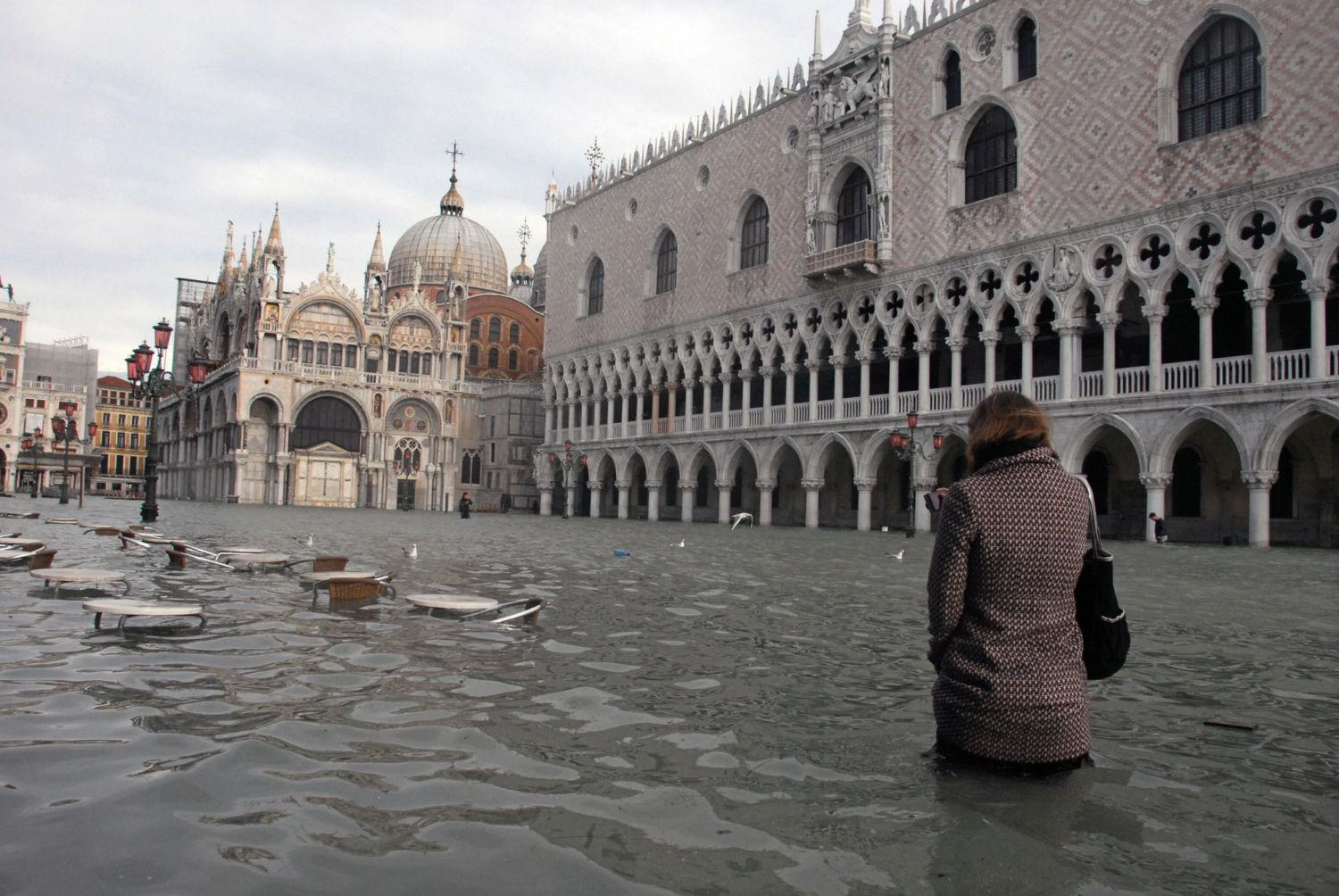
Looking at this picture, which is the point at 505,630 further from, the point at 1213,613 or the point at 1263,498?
the point at 1263,498

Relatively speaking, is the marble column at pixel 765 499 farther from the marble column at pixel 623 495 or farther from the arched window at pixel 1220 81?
the arched window at pixel 1220 81

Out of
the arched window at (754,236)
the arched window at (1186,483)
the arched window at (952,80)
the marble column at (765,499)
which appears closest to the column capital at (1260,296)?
the arched window at (1186,483)

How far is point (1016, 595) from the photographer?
3672 millimetres

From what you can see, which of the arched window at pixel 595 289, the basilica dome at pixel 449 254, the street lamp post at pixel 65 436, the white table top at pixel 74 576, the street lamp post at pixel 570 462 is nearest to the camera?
the white table top at pixel 74 576

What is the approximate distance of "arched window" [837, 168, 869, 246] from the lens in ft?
107

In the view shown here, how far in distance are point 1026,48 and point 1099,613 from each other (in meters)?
27.3

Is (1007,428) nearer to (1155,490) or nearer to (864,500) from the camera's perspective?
(1155,490)

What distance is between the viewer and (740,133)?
37.4 metres

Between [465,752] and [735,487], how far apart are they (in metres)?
37.7

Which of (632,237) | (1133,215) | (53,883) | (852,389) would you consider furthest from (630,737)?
(632,237)

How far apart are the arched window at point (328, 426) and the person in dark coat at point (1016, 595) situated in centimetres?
5297

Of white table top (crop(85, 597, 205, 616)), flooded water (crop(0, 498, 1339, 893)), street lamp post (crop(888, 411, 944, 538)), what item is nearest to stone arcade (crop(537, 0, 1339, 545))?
street lamp post (crop(888, 411, 944, 538))

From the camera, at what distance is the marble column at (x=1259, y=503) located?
21.5 m

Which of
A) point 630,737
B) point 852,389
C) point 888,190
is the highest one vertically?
point 888,190
